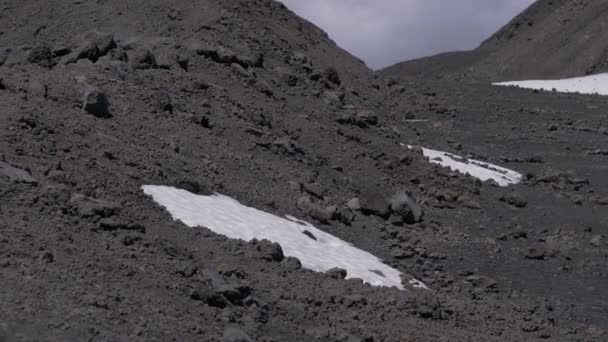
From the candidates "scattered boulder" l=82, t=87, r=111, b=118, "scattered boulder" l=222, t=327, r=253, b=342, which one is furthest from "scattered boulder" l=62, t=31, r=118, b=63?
"scattered boulder" l=222, t=327, r=253, b=342

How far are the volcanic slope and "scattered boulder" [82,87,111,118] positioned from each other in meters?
41.5

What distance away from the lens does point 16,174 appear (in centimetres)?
1097

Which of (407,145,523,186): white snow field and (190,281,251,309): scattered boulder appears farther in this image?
(407,145,523,186): white snow field

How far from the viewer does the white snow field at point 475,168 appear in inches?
913

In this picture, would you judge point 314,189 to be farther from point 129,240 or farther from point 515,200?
point 129,240

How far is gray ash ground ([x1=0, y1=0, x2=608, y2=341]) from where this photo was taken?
31.1 ft

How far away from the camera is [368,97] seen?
29516 millimetres

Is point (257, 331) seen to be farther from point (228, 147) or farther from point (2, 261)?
point (228, 147)

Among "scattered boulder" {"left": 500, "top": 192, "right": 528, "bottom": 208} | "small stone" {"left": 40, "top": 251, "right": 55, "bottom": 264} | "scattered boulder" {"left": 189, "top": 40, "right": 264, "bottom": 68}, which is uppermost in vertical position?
"scattered boulder" {"left": 189, "top": 40, "right": 264, "bottom": 68}

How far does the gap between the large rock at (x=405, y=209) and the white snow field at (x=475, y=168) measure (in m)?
4.67

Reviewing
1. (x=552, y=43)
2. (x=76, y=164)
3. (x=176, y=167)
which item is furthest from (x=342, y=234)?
(x=552, y=43)

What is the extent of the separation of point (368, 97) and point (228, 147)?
1238 cm

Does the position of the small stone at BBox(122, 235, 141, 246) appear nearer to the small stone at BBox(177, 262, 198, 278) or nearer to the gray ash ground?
the gray ash ground

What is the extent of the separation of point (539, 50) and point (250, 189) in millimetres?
53429
